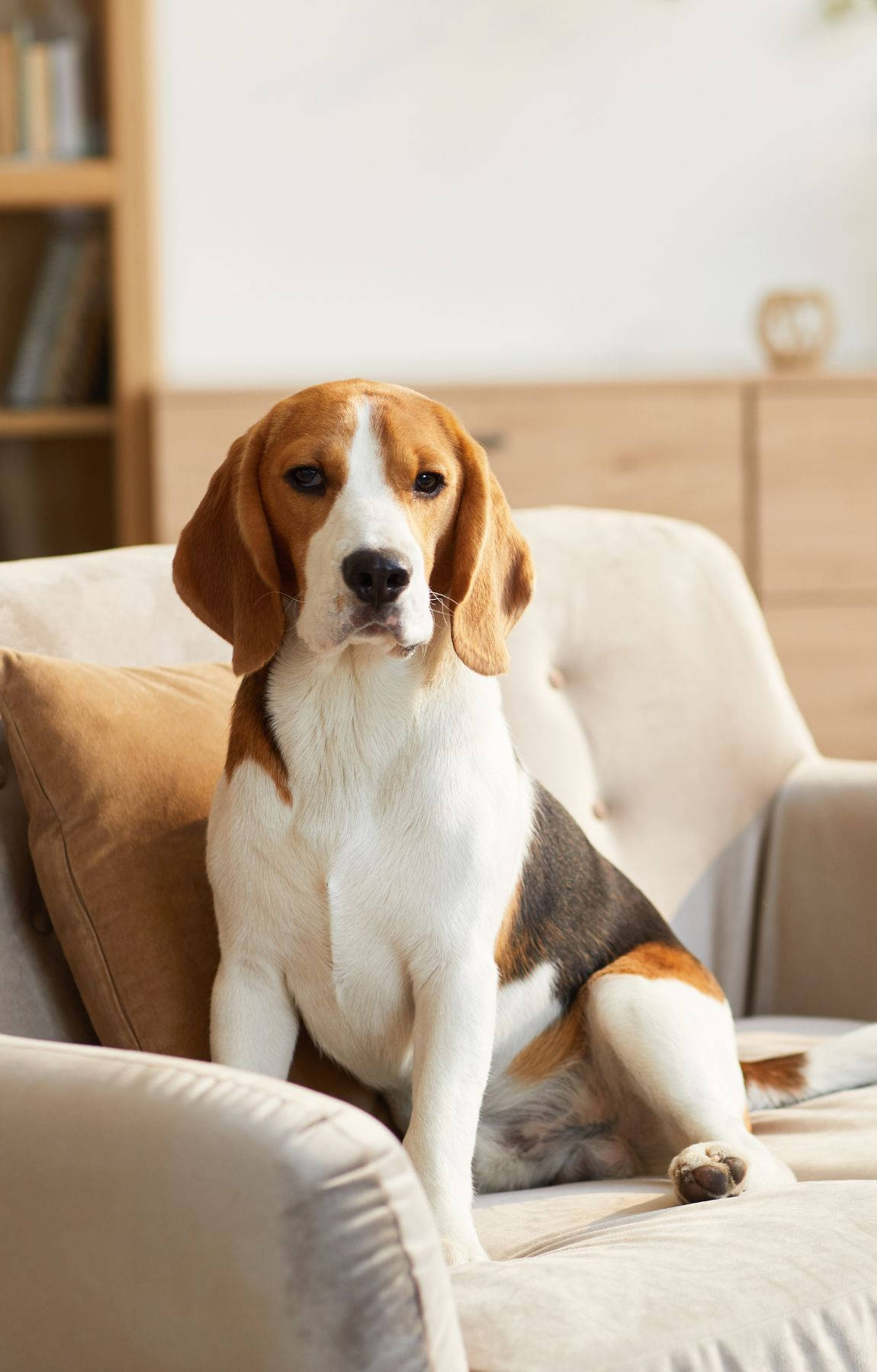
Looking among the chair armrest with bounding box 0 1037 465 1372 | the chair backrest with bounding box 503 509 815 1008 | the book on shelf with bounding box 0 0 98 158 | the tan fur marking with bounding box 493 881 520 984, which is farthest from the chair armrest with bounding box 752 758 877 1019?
the book on shelf with bounding box 0 0 98 158

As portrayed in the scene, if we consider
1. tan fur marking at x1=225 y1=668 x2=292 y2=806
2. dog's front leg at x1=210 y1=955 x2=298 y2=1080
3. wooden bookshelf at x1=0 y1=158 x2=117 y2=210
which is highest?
wooden bookshelf at x1=0 y1=158 x2=117 y2=210

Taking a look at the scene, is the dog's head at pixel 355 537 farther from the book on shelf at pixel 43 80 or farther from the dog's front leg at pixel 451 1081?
the book on shelf at pixel 43 80

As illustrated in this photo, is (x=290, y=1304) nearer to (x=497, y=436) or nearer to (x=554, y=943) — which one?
(x=554, y=943)

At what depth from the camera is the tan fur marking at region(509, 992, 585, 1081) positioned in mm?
1410

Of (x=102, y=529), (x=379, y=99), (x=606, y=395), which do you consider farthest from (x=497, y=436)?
(x=379, y=99)

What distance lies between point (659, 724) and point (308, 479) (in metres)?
0.93

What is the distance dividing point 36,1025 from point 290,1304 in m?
0.64

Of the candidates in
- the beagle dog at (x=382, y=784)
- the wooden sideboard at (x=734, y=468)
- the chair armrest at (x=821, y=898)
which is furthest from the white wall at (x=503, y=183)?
the beagle dog at (x=382, y=784)

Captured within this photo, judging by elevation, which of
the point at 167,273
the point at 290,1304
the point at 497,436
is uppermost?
the point at 167,273

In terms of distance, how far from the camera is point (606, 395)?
3168mm

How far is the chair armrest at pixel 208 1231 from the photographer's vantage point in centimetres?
80

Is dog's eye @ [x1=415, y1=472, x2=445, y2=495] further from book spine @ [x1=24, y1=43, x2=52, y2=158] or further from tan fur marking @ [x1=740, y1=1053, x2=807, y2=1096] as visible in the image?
book spine @ [x1=24, y1=43, x2=52, y2=158]

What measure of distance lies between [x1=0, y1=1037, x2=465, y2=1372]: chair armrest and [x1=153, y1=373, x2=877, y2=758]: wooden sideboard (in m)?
2.36

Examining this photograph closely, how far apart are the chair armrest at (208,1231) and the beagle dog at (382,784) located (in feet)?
1.13
